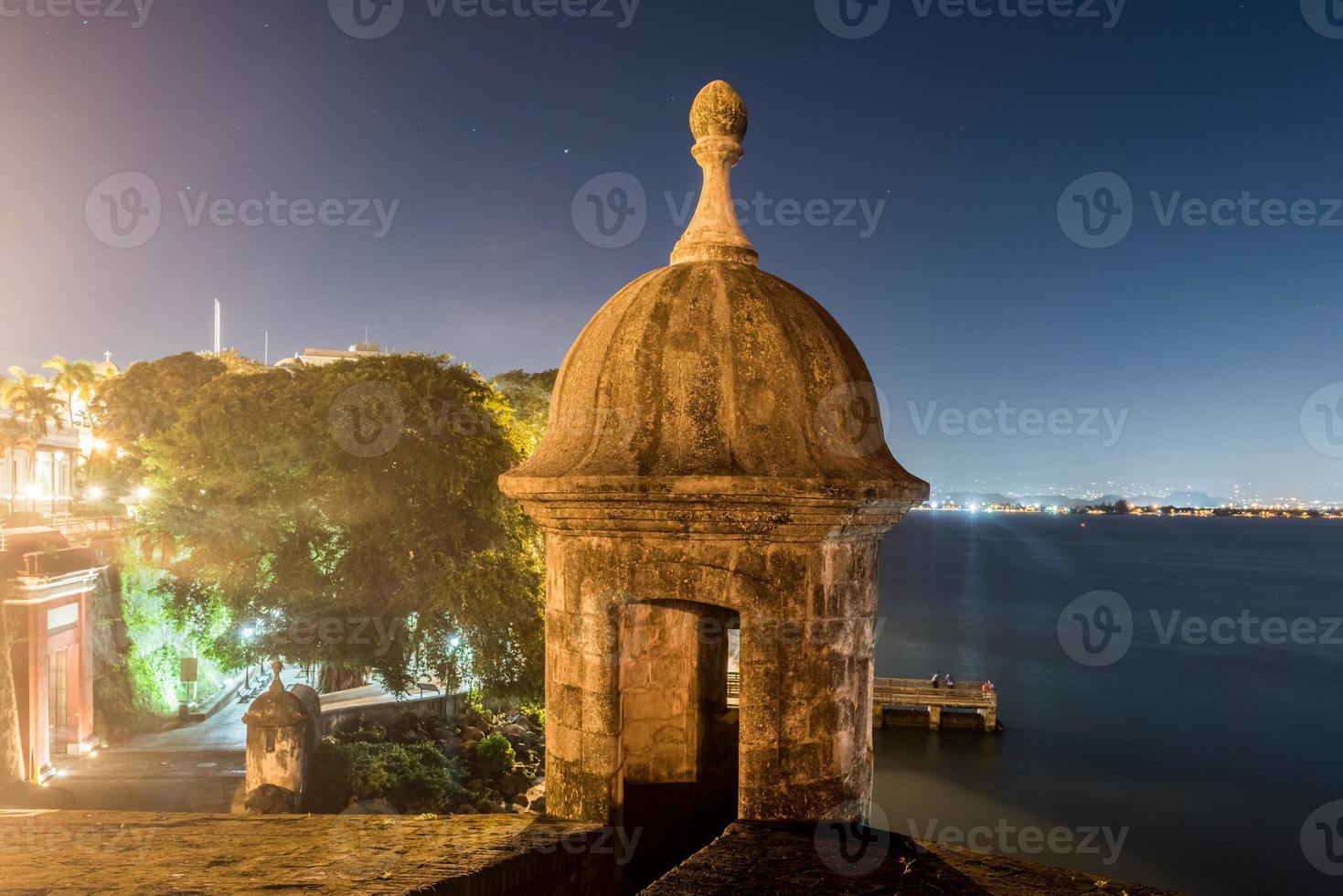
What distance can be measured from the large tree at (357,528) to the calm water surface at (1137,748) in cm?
1470

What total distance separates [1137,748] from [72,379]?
56.7 m

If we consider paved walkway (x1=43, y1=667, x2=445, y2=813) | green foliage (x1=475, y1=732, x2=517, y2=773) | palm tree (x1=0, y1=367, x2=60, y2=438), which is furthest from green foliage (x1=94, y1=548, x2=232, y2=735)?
palm tree (x1=0, y1=367, x2=60, y2=438)

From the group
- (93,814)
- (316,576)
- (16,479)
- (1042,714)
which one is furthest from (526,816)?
(16,479)

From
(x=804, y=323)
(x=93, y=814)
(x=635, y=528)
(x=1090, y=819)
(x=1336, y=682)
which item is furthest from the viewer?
(x=1336, y=682)

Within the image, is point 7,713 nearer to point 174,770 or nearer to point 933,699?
point 174,770

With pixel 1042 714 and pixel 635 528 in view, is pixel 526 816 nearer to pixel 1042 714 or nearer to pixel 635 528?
pixel 635 528

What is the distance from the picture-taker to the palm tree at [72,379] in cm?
4909

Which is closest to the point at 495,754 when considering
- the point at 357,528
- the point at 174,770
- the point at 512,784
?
the point at 512,784

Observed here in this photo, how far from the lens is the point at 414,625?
1816 centimetres

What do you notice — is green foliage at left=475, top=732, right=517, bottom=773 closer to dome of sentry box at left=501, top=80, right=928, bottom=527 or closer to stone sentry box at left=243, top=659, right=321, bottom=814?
stone sentry box at left=243, top=659, right=321, bottom=814

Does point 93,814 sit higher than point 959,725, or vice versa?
point 93,814

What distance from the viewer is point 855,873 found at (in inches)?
128

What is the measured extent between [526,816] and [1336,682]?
48729 millimetres

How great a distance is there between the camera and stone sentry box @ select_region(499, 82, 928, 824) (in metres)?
3.85
